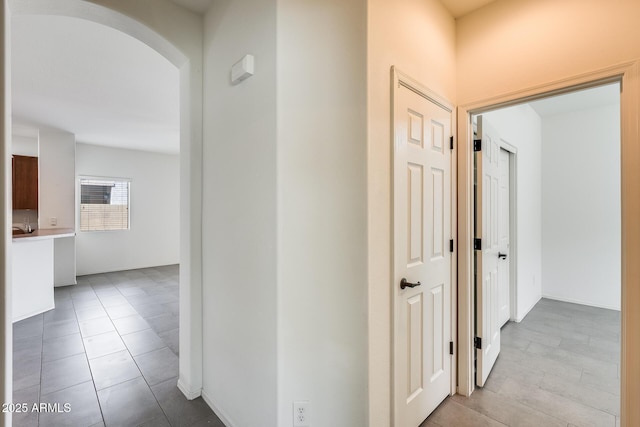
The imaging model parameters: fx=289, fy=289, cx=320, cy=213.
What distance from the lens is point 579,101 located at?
369 cm

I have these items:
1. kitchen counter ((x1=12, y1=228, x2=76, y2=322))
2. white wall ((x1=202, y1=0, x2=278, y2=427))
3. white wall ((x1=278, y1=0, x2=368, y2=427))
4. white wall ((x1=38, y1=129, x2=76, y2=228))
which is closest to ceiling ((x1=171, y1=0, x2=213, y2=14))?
white wall ((x1=202, y1=0, x2=278, y2=427))

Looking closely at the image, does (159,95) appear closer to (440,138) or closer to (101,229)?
(440,138)

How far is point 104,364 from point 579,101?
6.02 m

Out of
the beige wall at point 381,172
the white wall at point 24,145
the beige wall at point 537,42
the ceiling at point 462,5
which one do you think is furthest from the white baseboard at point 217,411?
the white wall at point 24,145

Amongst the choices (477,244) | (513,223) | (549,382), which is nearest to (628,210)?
(477,244)

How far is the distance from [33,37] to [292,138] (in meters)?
2.47

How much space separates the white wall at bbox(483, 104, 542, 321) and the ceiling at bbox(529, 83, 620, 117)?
0.14 m

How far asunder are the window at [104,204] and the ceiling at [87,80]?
139 centimetres

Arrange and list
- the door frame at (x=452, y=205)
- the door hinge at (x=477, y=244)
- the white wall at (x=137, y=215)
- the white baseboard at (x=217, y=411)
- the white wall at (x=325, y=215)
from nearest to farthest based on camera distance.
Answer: the white wall at (x=325, y=215), the door frame at (x=452, y=205), the white baseboard at (x=217, y=411), the door hinge at (x=477, y=244), the white wall at (x=137, y=215)

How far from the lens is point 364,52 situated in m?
1.44

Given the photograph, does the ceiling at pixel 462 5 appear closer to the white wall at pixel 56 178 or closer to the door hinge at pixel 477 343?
the door hinge at pixel 477 343

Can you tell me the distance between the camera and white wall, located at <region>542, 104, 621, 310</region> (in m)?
3.80

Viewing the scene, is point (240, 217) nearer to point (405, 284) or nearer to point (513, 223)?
point (405, 284)

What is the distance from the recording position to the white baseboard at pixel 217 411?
181 cm
